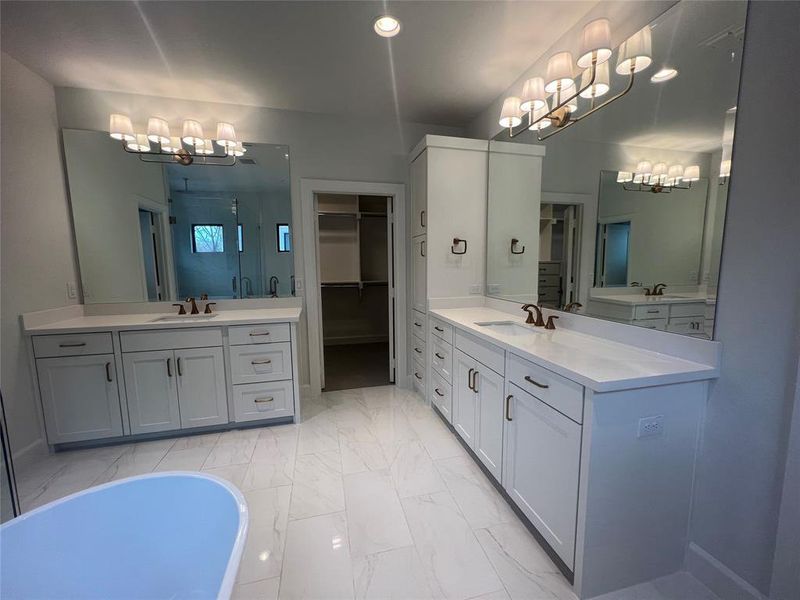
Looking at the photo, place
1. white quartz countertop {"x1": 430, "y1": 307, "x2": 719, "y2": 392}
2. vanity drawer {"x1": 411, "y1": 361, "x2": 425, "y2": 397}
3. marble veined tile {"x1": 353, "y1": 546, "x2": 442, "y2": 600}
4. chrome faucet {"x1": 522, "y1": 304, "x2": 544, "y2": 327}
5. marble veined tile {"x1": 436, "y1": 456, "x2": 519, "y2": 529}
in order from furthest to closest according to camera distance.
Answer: vanity drawer {"x1": 411, "y1": 361, "x2": 425, "y2": 397} < chrome faucet {"x1": 522, "y1": 304, "x2": 544, "y2": 327} < marble veined tile {"x1": 436, "y1": 456, "x2": 519, "y2": 529} < marble veined tile {"x1": 353, "y1": 546, "x2": 442, "y2": 600} < white quartz countertop {"x1": 430, "y1": 307, "x2": 719, "y2": 392}

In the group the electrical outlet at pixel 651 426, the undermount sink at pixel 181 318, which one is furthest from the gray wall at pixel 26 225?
the electrical outlet at pixel 651 426

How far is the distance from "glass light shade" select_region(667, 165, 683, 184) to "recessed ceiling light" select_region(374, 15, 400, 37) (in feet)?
5.37

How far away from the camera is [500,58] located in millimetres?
2176

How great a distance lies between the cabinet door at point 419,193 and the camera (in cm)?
281

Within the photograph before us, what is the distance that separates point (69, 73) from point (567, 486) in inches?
158

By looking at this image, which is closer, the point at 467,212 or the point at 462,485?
the point at 462,485

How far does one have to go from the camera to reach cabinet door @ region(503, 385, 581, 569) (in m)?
1.27

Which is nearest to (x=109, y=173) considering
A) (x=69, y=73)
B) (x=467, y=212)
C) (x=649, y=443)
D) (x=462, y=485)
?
(x=69, y=73)

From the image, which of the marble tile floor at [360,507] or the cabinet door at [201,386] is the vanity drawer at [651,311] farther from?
the cabinet door at [201,386]

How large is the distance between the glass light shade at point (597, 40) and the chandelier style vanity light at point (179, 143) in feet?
8.48

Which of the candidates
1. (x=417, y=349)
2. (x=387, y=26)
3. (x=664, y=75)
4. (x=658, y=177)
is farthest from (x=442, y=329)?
(x=387, y=26)

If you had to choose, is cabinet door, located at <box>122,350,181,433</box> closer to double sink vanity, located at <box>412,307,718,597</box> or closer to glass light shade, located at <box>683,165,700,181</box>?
double sink vanity, located at <box>412,307,718,597</box>

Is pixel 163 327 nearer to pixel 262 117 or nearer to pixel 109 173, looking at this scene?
pixel 109 173

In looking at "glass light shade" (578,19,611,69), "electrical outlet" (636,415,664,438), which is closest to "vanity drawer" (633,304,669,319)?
"electrical outlet" (636,415,664,438)
